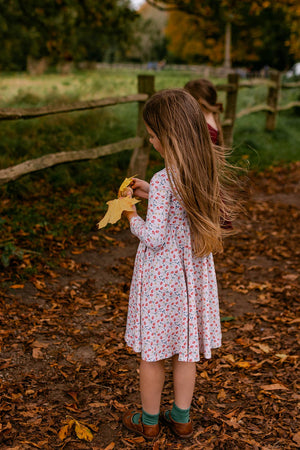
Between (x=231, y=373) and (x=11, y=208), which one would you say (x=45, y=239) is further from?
(x=231, y=373)

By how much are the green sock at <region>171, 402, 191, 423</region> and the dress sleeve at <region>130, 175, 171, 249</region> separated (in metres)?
0.84

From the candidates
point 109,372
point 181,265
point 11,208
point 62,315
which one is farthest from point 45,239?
point 181,265

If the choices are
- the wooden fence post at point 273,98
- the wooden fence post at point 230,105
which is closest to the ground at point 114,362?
the wooden fence post at point 230,105

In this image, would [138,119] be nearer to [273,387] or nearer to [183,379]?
[273,387]

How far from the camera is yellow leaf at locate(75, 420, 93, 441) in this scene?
235 centimetres

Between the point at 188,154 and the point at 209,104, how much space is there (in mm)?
2240

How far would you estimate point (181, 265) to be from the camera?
2.12 metres

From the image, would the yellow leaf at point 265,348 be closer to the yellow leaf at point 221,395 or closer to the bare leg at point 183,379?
the yellow leaf at point 221,395

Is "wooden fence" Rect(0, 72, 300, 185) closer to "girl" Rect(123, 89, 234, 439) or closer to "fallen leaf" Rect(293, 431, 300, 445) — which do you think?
"girl" Rect(123, 89, 234, 439)

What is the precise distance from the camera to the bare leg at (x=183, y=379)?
2234mm

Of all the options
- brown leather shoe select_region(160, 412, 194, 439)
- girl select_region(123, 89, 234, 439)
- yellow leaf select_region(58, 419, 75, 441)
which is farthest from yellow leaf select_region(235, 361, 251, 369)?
yellow leaf select_region(58, 419, 75, 441)

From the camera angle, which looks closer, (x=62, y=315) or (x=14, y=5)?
(x=62, y=315)

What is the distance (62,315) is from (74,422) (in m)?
1.15

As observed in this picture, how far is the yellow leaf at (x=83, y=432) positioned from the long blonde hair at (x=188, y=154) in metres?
1.05
